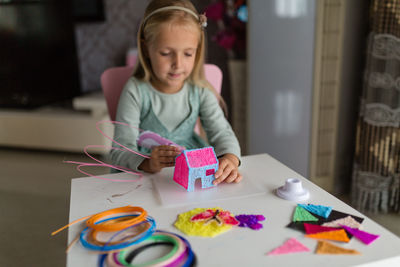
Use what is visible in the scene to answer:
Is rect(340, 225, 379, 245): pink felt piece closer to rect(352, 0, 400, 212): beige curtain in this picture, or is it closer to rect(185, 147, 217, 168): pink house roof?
rect(185, 147, 217, 168): pink house roof

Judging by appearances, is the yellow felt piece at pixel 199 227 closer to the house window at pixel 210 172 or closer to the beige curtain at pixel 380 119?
the house window at pixel 210 172

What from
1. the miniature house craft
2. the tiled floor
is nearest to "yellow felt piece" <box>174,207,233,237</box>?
the miniature house craft

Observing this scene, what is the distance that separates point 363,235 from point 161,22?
800 millimetres

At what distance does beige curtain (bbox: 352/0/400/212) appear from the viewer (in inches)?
67.6

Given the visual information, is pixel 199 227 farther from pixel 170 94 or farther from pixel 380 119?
pixel 380 119

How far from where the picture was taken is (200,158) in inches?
33.4

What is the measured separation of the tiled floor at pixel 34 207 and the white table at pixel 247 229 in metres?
0.89

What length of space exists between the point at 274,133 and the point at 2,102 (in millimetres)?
2176

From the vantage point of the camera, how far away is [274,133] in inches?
84.0

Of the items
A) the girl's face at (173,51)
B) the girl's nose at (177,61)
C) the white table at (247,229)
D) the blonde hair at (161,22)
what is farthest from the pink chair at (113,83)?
the white table at (247,229)

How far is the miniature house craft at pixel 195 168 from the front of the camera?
82 cm

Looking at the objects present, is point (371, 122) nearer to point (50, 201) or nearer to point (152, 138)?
point (152, 138)

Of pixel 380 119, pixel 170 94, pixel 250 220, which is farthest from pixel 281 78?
pixel 250 220

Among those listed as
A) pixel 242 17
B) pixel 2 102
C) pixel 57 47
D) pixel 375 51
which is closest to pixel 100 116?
pixel 57 47
